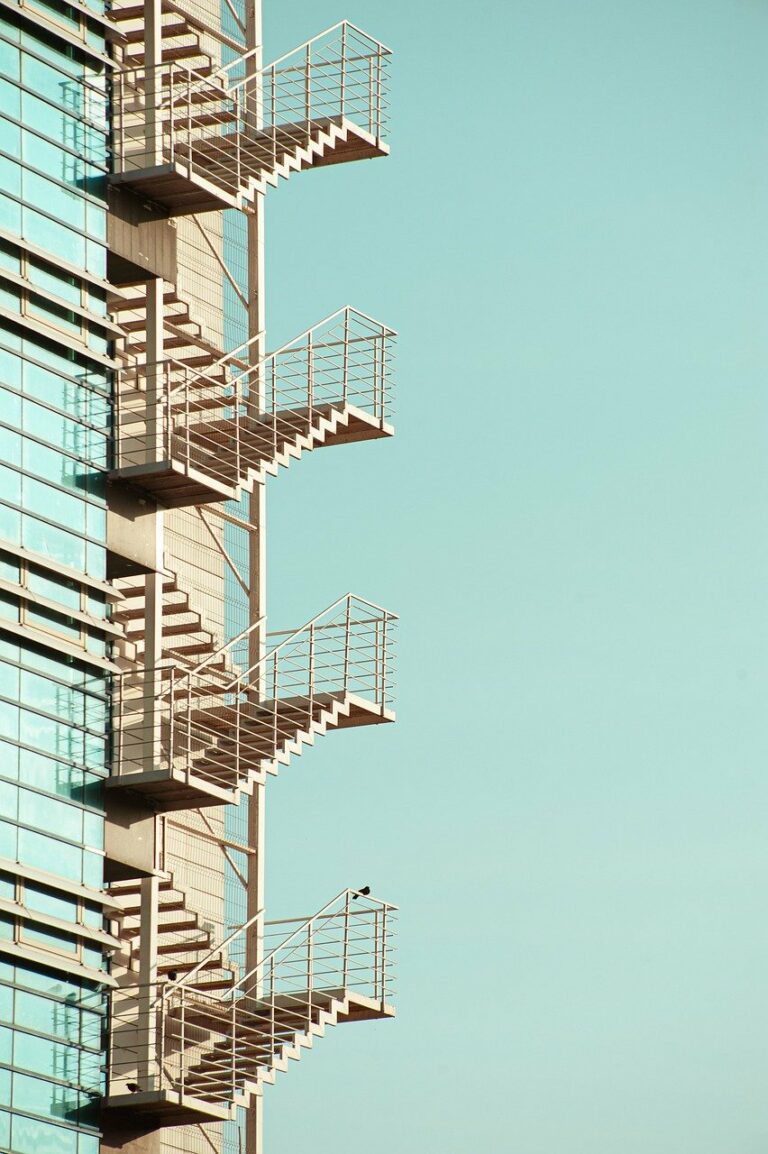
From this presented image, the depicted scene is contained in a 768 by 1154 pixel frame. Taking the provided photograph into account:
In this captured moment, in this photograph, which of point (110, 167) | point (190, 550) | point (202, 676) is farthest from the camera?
point (190, 550)

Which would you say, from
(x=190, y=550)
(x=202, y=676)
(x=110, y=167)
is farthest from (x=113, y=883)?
(x=110, y=167)

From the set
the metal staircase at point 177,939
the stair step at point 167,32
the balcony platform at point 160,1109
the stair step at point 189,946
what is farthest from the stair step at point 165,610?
the stair step at point 167,32

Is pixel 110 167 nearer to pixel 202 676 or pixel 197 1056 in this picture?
pixel 202 676

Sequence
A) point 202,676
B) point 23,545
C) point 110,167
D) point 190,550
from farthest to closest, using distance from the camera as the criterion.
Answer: point 190,550
point 202,676
point 110,167
point 23,545

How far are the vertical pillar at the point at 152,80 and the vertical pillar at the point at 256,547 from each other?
2.27m

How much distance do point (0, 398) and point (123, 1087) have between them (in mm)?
8831

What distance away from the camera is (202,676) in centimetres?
4600

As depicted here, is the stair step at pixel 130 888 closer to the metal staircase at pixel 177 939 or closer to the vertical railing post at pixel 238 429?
the metal staircase at pixel 177 939

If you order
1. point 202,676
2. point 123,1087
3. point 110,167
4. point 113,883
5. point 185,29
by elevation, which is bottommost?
point 123,1087

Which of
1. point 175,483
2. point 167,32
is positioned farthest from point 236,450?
point 167,32

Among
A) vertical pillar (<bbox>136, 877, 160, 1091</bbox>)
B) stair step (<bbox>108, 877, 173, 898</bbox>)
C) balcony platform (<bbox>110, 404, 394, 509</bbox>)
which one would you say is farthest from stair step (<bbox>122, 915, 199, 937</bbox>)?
balcony platform (<bbox>110, 404, 394, 509</bbox>)

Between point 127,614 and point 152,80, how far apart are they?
292 inches

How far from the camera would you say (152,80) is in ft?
144

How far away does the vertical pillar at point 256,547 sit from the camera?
1866 inches
